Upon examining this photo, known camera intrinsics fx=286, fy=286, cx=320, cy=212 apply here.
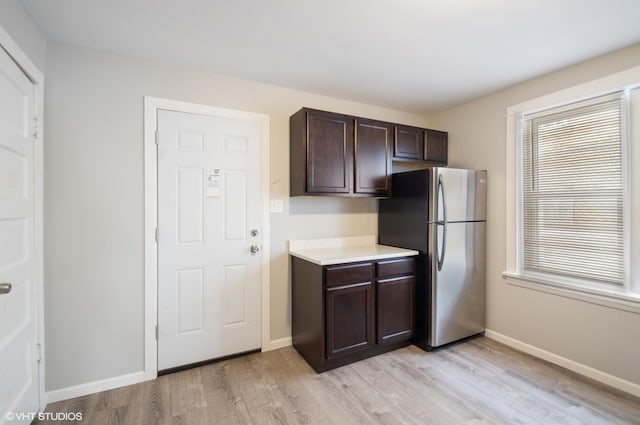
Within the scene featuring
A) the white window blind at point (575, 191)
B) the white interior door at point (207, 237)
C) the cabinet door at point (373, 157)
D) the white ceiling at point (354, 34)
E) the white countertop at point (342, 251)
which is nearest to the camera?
the white ceiling at point (354, 34)

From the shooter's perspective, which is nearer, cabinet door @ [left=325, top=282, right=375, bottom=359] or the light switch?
cabinet door @ [left=325, top=282, right=375, bottom=359]

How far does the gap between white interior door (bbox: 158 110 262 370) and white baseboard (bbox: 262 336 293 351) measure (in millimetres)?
116

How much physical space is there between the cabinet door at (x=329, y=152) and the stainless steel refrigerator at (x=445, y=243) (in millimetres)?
643

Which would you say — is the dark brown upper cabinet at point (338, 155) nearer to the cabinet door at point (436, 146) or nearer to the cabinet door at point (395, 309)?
the cabinet door at point (436, 146)

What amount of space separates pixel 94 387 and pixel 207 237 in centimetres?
128

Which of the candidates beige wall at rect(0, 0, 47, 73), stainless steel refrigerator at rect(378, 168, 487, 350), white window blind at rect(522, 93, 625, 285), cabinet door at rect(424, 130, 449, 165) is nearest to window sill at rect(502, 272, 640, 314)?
white window blind at rect(522, 93, 625, 285)

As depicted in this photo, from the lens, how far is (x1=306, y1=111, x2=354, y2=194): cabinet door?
2.49 metres

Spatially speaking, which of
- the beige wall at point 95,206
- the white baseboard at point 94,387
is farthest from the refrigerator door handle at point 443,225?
the white baseboard at point 94,387

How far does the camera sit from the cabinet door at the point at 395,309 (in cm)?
253

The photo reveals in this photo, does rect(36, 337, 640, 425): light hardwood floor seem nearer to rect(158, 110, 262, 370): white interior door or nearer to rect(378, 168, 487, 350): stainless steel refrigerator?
rect(158, 110, 262, 370): white interior door

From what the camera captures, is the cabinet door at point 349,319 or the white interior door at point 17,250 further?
the cabinet door at point 349,319

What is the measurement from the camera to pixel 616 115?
213 centimetres

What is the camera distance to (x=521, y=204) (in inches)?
106

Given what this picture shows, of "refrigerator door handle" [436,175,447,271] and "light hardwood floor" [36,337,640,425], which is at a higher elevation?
"refrigerator door handle" [436,175,447,271]
